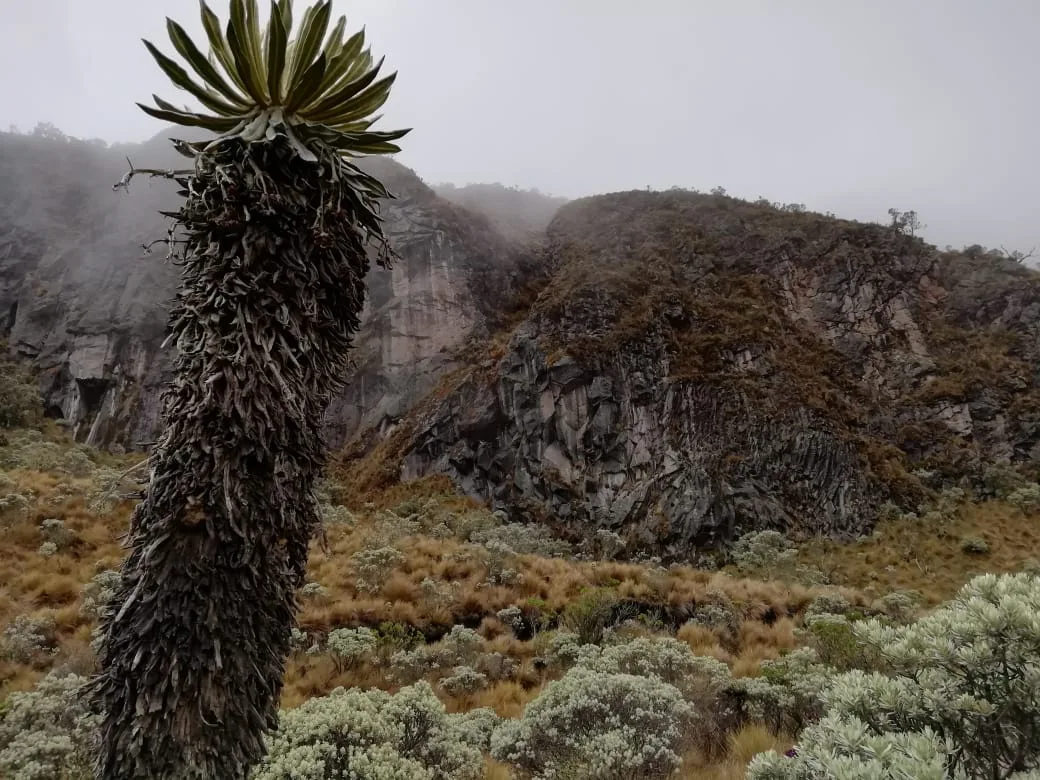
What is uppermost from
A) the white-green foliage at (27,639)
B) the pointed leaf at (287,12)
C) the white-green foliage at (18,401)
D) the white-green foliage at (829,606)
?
the pointed leaf at (287,12)

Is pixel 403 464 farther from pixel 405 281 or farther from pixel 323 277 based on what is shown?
pixel 323 277

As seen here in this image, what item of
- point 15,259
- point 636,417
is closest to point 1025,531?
point 636,417

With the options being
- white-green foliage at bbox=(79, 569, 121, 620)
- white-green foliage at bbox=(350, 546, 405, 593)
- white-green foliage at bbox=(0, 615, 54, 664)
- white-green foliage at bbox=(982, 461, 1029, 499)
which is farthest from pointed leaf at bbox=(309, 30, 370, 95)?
white-green foliage at bbox=(982, 461, 1029, 499)

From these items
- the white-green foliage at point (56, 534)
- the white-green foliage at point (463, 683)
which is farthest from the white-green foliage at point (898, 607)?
the white-green foliage at point (56, 534)

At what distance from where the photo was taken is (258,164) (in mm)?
3064

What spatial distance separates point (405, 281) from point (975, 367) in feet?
107

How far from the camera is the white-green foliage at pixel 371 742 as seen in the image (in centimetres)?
375

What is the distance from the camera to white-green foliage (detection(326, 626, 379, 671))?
8031 millimetres

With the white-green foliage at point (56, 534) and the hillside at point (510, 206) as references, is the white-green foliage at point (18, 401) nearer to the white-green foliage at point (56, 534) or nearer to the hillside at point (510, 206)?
the white-green foliage at point (56, 534)

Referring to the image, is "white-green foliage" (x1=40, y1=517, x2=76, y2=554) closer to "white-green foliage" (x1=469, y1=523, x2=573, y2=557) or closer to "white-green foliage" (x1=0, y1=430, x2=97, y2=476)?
"white-green foliage" (x1=0, y1=430, x2=97, y2=476)

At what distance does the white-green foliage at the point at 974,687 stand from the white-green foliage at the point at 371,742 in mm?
2655

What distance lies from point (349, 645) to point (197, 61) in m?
7.37

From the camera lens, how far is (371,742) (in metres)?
4.20

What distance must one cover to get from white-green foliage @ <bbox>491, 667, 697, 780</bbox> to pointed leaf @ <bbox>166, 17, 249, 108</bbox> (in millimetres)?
5207
